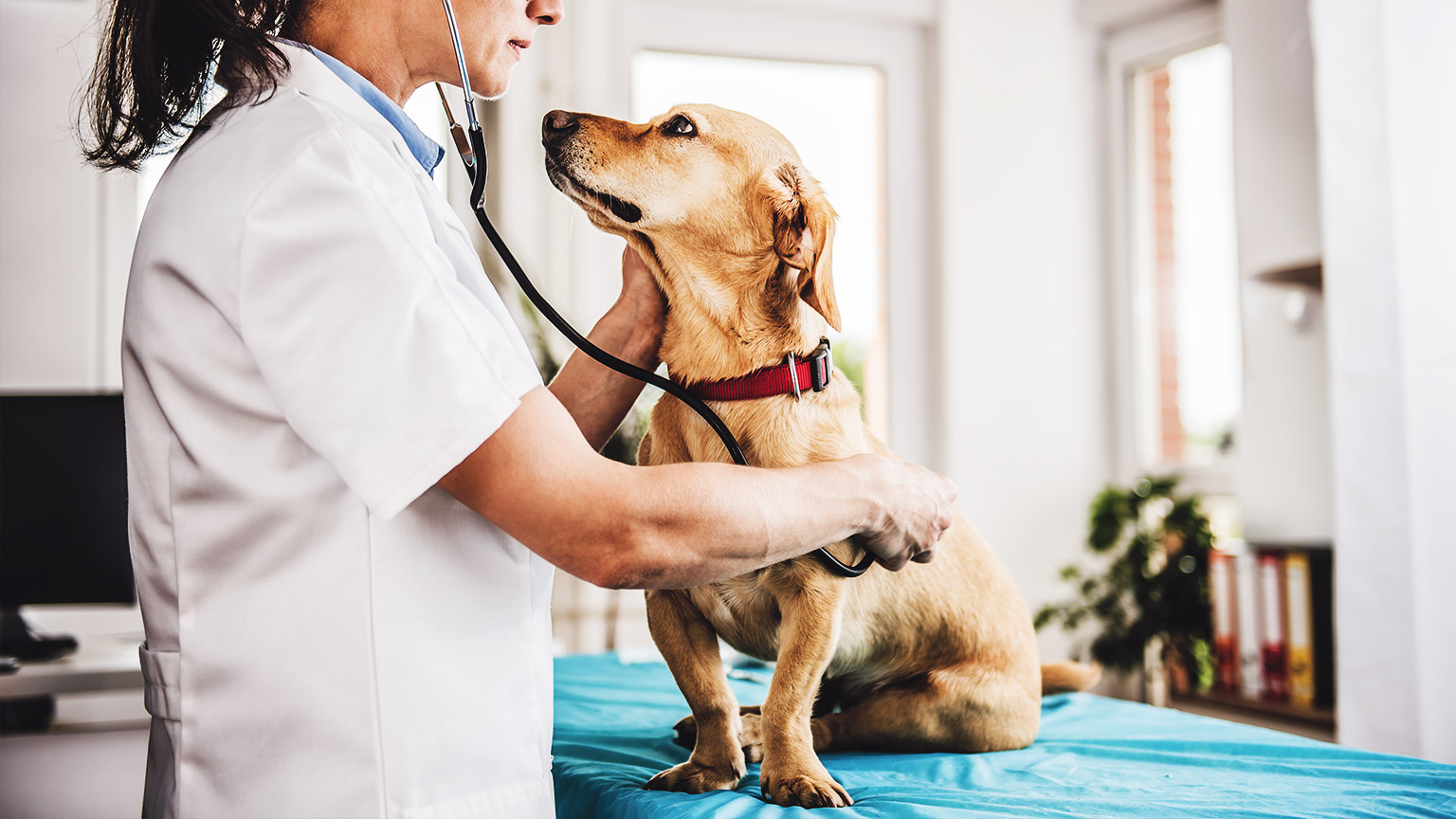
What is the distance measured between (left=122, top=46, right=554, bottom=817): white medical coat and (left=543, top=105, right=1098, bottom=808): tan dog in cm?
23

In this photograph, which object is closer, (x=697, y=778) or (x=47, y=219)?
(x=697, y=778)

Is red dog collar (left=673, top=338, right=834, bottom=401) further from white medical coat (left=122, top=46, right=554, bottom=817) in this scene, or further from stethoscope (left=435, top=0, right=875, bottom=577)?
white medical coat (left=122, top=46, right=554, bottom=817)

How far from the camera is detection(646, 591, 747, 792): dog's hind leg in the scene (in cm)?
91

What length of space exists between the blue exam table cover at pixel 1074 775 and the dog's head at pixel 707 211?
0.41 meters

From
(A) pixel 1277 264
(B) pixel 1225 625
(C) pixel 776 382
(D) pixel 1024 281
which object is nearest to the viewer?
(C) pixel 776 382

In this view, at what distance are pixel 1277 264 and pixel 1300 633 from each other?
919 mm

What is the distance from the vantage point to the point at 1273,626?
2605mm

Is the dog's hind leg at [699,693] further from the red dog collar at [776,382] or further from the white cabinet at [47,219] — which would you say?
the white cabinet at [47,219]

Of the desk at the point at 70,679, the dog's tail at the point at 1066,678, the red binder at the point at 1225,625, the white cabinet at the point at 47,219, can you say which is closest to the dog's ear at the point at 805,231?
the dog's tail at the point at 1066,678

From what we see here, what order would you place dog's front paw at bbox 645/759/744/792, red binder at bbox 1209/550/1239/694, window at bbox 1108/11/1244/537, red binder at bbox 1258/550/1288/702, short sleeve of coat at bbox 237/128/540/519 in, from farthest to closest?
window at bbox 1108/11/1244/537 < red binder at bbox 1209/550/1239/694 < red binder at bbox 1258/550/1288/702 < dog's front paw at bbox 645/759/744/792 < short sleeve of coat at bbox 237/128/540/519

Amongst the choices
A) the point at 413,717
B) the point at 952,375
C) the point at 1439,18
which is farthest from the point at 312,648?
the point at 952,375

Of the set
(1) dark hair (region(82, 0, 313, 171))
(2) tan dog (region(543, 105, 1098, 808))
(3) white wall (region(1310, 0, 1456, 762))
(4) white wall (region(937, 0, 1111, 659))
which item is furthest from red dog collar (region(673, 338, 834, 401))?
(4) white wall (region(937, 0, 1111, 659))

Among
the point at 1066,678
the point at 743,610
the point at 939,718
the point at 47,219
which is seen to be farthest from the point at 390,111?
the point at 47,219

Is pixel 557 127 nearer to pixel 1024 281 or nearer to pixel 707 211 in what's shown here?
pixel 707 211
